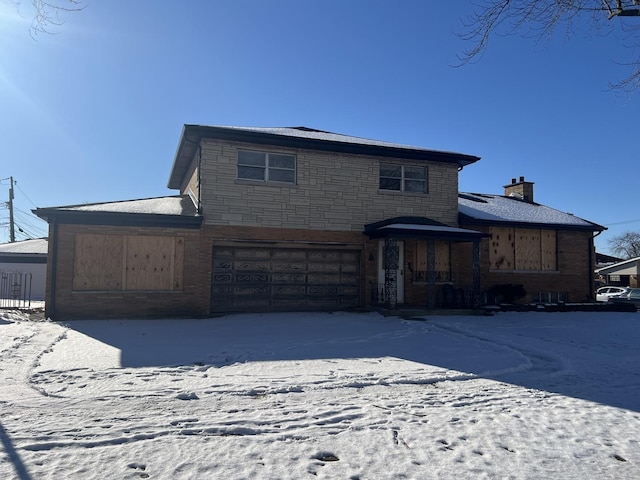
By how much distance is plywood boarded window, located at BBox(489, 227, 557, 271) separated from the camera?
16.8 meters


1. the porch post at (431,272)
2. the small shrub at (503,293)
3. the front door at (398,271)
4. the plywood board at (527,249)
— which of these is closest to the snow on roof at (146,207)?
the front door at (398,271)

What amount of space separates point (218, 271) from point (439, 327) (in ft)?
21.5

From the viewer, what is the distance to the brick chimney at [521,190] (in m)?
22.2

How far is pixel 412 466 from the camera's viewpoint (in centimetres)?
358

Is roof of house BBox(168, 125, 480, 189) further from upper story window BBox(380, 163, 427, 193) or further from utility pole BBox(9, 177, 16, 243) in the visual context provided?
utility pole BBox(9, 177, 16, 243)

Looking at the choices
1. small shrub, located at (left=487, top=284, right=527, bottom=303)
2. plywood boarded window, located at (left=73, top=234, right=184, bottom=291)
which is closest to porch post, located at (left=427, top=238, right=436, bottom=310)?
small shrub, located at (left=487, top=284, right=527, bottom=303)

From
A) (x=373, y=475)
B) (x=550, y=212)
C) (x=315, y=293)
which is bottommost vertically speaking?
(x=373, y=475)

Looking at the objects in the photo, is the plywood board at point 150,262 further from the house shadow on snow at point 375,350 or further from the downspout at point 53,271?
the downspout at point 53,271

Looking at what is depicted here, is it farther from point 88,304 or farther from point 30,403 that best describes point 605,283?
point 30,403

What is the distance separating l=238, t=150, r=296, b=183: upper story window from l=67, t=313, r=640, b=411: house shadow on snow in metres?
4.52

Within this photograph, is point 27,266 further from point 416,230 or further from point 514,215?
point 514,215

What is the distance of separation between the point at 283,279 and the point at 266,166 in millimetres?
3536

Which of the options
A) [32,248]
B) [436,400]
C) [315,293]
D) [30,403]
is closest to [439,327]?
[315,293]

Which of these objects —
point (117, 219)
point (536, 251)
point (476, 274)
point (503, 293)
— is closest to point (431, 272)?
point (476, 274)
